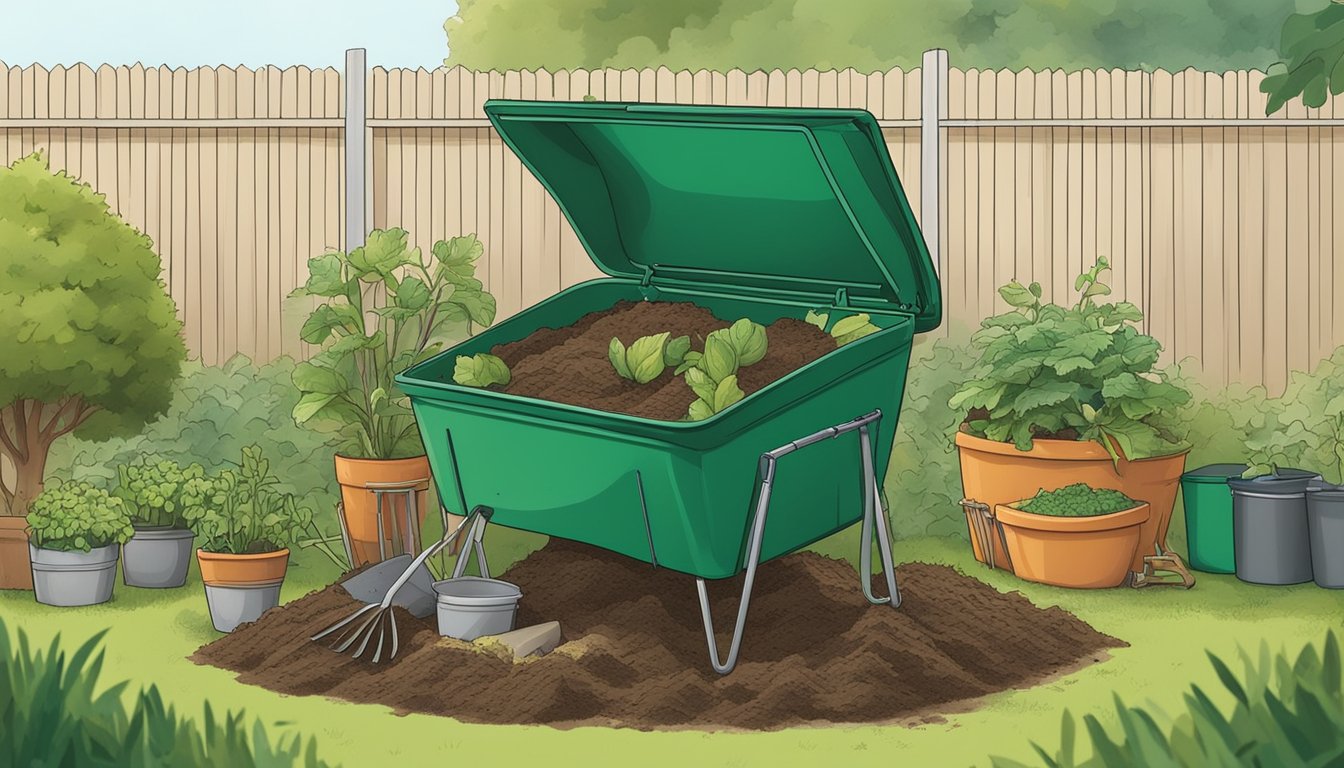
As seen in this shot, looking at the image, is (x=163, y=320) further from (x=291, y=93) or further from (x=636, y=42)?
(x=636, y=42)

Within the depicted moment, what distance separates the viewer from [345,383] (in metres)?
7.01

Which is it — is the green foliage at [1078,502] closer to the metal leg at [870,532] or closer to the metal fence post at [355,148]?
the metal leg at [870,532]

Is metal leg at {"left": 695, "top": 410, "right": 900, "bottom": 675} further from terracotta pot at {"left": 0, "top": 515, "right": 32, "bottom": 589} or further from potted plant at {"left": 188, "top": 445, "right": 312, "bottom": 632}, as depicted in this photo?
terracotta pot at {"left": 0, "top": 515, "right": 32, "bottom": 589}

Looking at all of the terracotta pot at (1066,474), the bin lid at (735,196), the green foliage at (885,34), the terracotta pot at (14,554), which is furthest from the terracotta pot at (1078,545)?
the green foliage at (885,34)

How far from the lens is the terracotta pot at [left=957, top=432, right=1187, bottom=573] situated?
22.5ft

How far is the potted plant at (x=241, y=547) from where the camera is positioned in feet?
20.2

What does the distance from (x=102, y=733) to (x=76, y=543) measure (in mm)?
2458

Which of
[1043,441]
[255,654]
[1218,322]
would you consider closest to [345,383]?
[255,654]

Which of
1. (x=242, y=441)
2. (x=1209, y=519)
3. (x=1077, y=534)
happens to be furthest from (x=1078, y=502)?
(x=242, y=441)

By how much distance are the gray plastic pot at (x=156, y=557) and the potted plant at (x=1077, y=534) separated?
10.6ft

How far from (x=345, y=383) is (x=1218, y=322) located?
3.97 meters

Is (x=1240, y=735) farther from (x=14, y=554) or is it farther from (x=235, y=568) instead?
(x=14, y=554)

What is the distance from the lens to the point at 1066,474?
689 centimetres

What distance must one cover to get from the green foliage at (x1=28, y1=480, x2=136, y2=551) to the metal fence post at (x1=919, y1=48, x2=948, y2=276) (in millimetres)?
3688
